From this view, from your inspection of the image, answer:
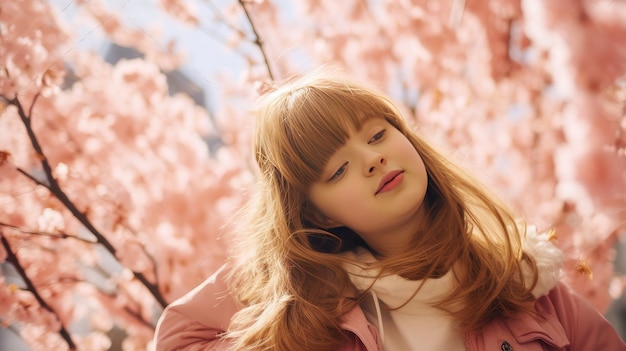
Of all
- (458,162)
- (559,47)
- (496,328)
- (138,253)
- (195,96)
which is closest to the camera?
(559,47)

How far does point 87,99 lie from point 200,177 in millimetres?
484

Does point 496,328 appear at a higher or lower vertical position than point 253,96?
lower

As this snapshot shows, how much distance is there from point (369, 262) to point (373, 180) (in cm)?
20

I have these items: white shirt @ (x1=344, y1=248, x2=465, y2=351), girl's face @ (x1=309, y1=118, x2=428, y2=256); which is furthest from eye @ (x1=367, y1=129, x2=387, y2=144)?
white shirt @ (x1=344, y1=248, x2=465, y2=351)

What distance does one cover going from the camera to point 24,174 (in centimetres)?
133

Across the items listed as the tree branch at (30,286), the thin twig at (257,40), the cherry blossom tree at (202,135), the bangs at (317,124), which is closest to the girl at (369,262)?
the bangs at (317,124)

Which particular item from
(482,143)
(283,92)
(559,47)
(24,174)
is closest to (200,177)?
(24,174)

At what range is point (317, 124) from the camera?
1.02m

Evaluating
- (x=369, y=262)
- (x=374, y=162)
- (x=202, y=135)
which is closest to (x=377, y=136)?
(x=374, y=162)

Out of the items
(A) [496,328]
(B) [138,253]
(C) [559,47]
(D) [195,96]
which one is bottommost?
(A) [496,328]

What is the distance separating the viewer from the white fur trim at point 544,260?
3.42ft

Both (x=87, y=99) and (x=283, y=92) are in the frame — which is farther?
(x=87, y=99)

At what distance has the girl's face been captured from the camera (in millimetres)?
1000

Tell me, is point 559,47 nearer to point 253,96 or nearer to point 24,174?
point 253,96
